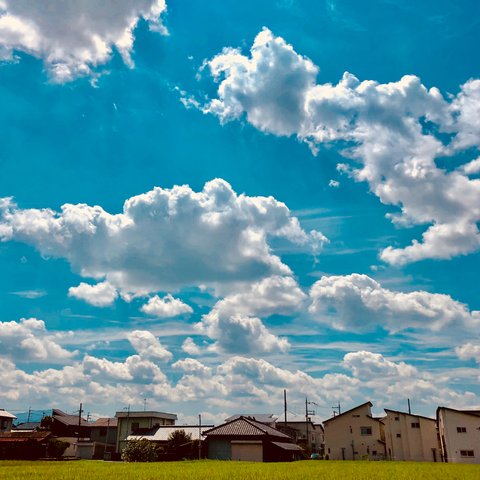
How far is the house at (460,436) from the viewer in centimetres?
5634

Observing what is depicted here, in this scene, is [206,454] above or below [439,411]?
below

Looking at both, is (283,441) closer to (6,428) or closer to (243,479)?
(243,479)

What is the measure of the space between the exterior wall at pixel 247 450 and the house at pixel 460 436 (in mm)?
21722

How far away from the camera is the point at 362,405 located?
69562mm

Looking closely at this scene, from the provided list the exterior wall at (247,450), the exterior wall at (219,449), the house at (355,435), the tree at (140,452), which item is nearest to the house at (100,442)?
the tree at (140,452)

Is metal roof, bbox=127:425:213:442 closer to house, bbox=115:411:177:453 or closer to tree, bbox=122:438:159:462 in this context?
house, bbox=115:411:177:453

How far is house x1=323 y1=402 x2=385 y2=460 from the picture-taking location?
66.9 metres

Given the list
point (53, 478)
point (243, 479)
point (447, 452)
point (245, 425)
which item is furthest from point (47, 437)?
point (447, 452)

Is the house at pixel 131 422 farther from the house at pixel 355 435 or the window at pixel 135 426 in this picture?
the house at pixel 355 435

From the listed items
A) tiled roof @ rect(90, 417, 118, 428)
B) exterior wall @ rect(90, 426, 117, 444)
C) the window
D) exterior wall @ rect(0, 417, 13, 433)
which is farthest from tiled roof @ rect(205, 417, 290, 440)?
exterior wall @ rect(0, 417, 13, 433)

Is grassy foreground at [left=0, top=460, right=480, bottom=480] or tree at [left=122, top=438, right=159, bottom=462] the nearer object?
grassy foreground at [left=0, top=460, right=480, bottom=480]

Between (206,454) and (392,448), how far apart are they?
24012 millimetres

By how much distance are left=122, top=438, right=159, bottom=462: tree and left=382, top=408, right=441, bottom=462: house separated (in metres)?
30.4

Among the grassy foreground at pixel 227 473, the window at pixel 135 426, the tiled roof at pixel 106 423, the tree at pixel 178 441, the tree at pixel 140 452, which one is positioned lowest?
the grassy foreground at pixel 227 473
